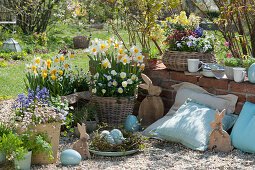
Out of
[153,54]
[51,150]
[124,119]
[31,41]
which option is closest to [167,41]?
Answer: [153,54]

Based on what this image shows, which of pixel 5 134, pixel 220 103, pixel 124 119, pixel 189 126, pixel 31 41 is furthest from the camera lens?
pixel 31 41

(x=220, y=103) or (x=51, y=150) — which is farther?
(x=220, y=103)

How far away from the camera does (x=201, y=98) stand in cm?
367

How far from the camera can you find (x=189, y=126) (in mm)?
3299

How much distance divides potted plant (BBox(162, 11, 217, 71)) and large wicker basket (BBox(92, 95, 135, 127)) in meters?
0.61

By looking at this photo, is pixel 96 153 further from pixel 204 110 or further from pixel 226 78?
pixel 226 78

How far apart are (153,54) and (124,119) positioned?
107cm

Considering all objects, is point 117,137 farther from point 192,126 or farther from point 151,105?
point 151,105

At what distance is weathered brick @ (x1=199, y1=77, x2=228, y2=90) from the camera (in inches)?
144

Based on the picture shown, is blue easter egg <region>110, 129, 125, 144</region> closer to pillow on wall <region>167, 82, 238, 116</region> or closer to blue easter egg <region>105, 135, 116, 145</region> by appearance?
blue easter egg <region>105, 135, 116, 145</region>

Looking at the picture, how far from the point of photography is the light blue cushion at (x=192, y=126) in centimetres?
322

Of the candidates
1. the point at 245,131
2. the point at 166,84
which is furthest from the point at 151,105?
the point at 245,131

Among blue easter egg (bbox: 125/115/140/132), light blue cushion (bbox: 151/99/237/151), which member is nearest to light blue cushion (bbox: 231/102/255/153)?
light blue cushion (bbox: 151/99/237/151)

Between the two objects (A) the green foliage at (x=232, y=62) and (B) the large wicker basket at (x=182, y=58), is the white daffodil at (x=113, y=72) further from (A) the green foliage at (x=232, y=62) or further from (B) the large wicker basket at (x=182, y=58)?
(A) the green foliage at (x=232, y=62)
